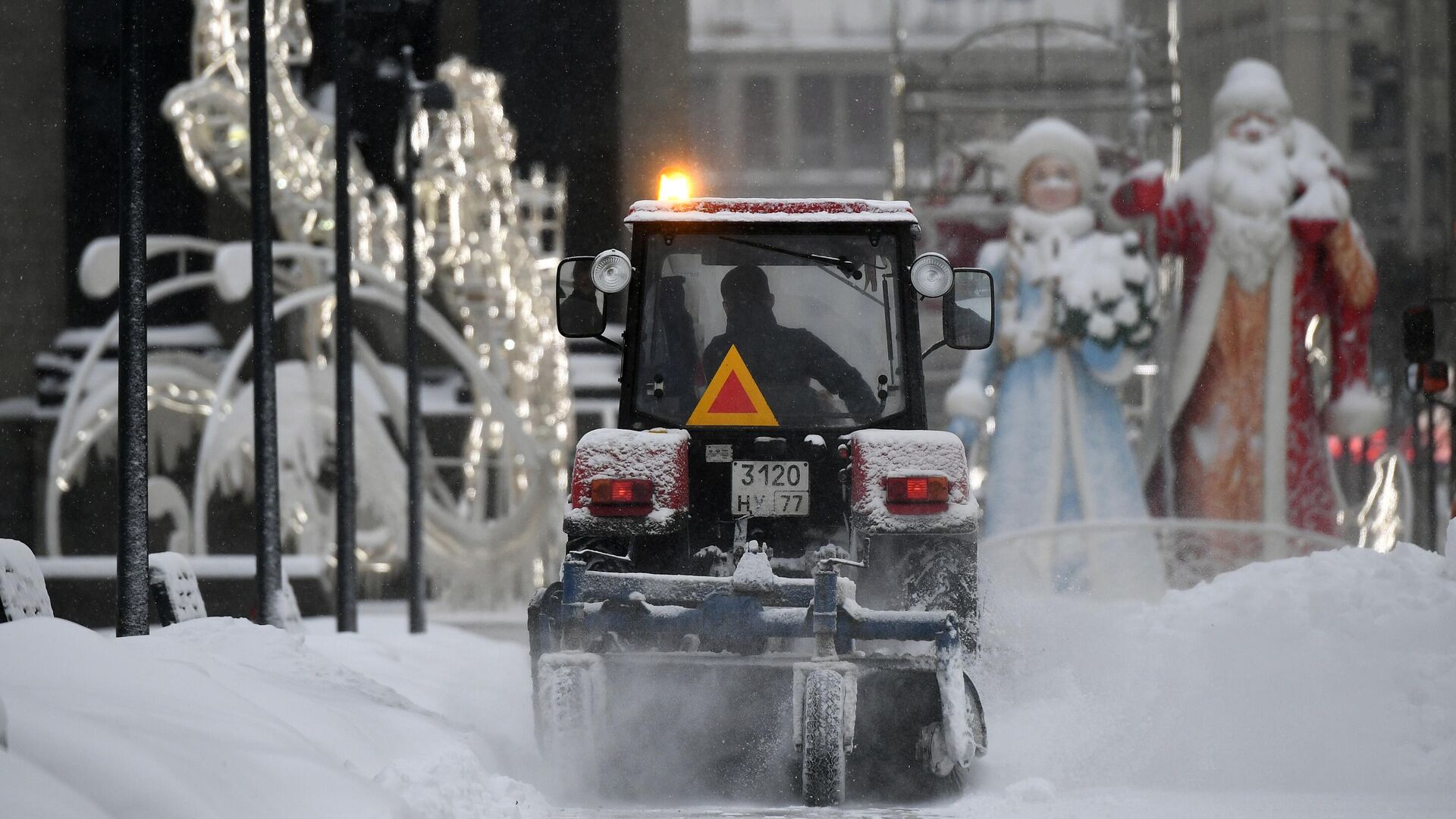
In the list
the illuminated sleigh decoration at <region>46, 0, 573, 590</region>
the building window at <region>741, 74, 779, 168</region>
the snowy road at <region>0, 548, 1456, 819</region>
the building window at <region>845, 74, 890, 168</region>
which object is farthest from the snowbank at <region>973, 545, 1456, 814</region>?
the building window at <region>845, 74, 890, 168</region>

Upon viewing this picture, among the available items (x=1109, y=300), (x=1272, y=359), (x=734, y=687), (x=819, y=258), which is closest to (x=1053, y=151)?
(x=1109, y=300)

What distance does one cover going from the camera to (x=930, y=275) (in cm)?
853

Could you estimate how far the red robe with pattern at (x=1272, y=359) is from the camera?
851 inches

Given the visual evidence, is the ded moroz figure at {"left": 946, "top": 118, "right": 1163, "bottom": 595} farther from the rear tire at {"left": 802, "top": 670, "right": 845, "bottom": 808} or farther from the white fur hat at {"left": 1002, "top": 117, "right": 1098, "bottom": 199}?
the rear tire at {"left": 802, "top": 670, "right": 845, "bottom": 808}

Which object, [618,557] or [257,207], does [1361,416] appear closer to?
[257,207]

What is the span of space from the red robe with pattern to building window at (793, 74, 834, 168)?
44.2m

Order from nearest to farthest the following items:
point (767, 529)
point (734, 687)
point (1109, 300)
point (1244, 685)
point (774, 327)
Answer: point (734, 687) → point (767, 529) → point (774, 327) → point (1244, 685) → point (1109, 300)

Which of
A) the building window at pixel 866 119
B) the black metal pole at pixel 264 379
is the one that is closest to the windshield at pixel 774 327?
the black metal pole at pixel 264 379

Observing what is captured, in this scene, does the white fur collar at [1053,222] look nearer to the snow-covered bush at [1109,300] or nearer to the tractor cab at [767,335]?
the snow-covered bush at [1109,300]

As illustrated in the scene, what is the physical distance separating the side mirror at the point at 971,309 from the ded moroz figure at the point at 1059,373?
492 inches

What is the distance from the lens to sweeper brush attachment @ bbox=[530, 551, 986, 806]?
24.8ft

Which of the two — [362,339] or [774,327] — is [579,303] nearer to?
→ [774,327]

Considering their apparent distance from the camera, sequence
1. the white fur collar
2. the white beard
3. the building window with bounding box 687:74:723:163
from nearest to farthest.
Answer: the white beard
the white fur collar
the building window with bounding box 687:74:723:163

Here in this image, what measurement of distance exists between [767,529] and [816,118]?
192 feet
